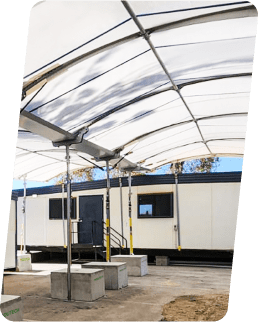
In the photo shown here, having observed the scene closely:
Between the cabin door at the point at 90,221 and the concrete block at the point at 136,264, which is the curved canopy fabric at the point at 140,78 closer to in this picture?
the cabin door at the point at 90,221

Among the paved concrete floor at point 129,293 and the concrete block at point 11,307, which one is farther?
the concrete block at point 11,307

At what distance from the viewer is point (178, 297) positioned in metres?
3.87

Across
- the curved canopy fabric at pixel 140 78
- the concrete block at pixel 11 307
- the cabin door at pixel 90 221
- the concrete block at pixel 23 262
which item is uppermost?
the curved canopy fabric at pixel 140 78

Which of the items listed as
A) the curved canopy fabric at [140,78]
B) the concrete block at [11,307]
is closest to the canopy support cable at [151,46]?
the curved canopy fabric at [140,78]

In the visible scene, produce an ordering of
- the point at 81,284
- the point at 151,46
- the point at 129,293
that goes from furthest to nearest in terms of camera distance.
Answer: the point at 81,284
the point at 129,293
the point at 151,46

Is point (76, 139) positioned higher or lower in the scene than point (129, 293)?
higher

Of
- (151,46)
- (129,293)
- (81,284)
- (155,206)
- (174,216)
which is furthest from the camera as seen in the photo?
(81,284)

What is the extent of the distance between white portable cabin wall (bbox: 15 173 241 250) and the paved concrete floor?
10.3 inches

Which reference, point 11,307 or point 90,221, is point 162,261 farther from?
point 11,307

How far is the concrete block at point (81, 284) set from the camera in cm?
400

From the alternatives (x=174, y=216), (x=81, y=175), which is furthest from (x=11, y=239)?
(x=174, y=216)

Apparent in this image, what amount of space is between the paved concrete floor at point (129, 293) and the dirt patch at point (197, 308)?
6 centimetres

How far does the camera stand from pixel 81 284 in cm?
424

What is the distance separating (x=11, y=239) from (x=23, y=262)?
0.25 metres
